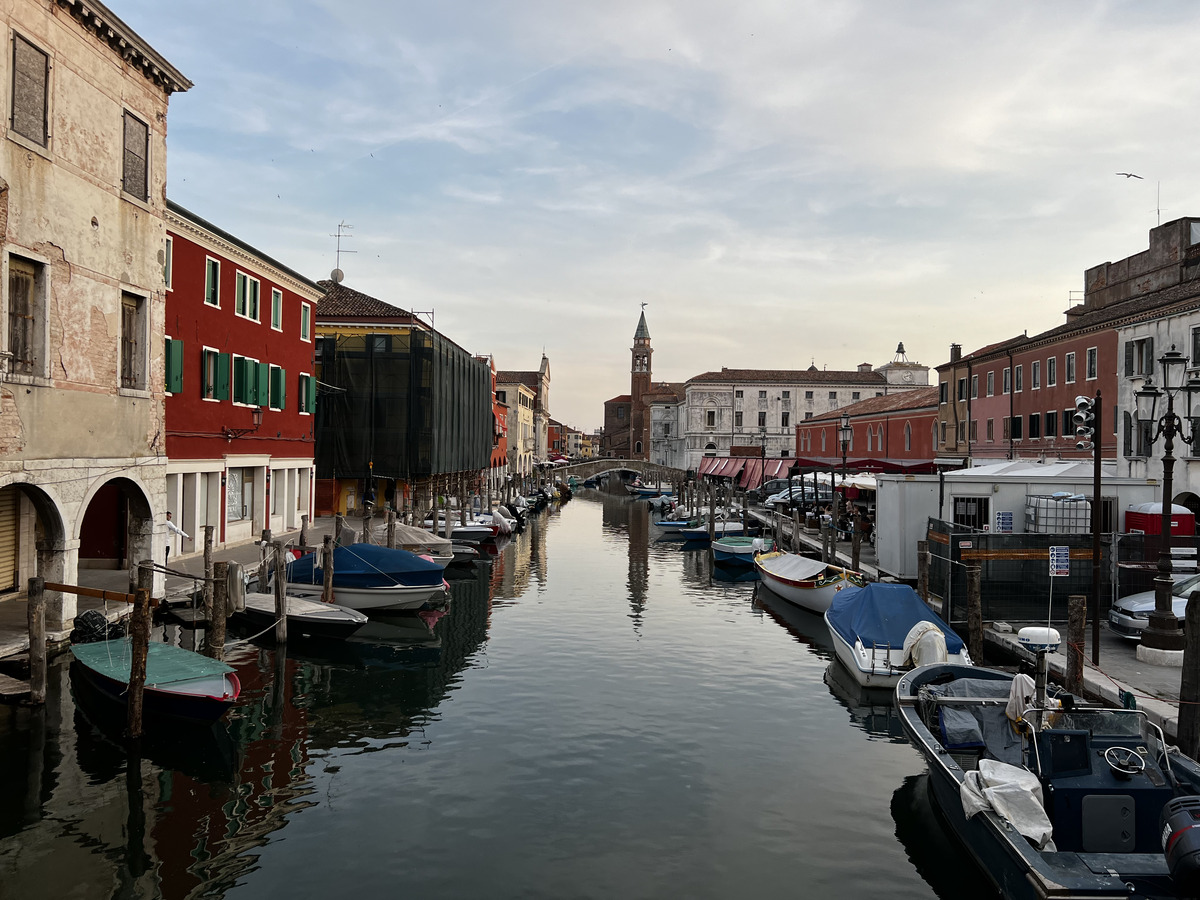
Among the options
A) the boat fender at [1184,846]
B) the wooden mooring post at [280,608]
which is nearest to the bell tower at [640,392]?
the wooden mooring post at [280,608]

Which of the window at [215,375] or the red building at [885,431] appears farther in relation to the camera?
the red building at [885,431]

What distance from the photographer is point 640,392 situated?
13638 centimetres

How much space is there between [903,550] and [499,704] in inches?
565

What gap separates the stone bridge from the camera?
102m

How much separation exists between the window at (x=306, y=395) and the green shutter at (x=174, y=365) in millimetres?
10544

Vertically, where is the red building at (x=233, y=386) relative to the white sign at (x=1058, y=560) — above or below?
above

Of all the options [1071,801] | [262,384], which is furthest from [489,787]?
[262,384]

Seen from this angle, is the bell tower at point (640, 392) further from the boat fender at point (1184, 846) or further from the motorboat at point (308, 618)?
the boat fender at point (1184, 846)

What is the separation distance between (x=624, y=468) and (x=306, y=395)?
258 ft

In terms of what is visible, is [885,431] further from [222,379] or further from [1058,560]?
[222,379]

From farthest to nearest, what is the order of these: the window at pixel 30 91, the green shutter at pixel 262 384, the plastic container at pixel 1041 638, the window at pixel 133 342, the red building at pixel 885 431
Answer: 1. the red building at pixel 885 431
2. the green shutter at pixel 262 384
3. the window at pixel 133 342
4. the window at pixel 30 91
5. the plastic container at pixel 1041 638

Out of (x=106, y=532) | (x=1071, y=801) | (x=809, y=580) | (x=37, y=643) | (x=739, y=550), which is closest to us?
(x=1071, y=801)

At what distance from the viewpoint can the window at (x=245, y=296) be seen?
28.7 metres

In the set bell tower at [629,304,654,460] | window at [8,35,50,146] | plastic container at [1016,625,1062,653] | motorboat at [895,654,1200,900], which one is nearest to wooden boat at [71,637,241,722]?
window at [8,35,50,146]
